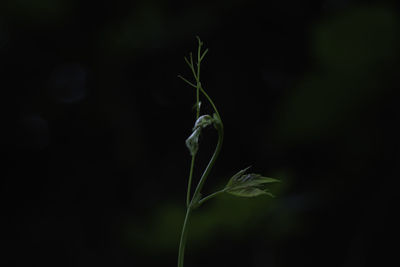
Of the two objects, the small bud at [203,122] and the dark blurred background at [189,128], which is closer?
the small bud at [203,122]

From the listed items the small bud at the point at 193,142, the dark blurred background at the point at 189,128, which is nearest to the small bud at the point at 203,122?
the small bud at the point at 193,142

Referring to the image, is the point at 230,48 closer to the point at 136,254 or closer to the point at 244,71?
the point at 244,71

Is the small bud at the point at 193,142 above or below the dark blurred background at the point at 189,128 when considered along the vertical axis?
below

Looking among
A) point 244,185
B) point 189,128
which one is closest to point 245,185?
point 244,185

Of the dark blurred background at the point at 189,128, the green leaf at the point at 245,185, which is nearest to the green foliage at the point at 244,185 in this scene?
the green leaf at the point at 245,185

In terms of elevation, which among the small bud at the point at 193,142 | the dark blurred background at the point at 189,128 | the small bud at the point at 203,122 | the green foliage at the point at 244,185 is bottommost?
the green foliage at the point at 244,185

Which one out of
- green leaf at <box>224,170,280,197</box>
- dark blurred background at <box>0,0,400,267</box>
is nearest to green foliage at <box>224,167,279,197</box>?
green leaf at <box>224,170,280,197</box>

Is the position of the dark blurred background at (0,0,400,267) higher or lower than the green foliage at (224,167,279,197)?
higher

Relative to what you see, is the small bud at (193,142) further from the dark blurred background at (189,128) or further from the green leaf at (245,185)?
the dark blurred background at (189,128)

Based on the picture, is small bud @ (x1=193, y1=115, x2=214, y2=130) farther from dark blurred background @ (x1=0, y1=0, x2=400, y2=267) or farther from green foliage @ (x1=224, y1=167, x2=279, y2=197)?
dark blurred background @ (x1=0, y1=0, x2=400, y2=267)
